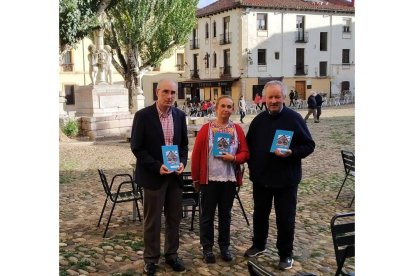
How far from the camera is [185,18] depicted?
28.0 m

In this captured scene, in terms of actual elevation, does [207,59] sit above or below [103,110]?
above

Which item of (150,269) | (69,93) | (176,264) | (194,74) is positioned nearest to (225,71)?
(194,74)

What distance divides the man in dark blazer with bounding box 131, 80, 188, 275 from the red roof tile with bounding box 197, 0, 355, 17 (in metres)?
38.2

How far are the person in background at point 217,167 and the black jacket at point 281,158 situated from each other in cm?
20

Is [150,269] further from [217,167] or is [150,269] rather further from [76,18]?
[76,18]

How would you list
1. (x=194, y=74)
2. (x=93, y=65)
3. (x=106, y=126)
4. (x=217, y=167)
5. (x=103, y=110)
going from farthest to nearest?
(x=194, y=74) → (x=93, y=65) → (x=103, y=110) → (x=106, y=126) → (x=217, y=167)

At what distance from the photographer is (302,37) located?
146 feet

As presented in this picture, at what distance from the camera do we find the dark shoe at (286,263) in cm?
479

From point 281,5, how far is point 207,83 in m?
9.43

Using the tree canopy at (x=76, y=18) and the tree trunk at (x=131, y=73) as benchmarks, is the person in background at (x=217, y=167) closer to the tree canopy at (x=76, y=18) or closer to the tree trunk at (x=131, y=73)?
the tree canopy at (x=76, y=18)

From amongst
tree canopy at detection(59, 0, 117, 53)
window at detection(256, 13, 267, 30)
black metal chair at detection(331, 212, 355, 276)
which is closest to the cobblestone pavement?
black metal chair at detection(331, 212, 355, 276)

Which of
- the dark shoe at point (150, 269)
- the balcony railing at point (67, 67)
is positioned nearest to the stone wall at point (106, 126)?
the dark shoe at point (150, 269)

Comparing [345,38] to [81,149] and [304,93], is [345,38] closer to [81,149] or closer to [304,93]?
[304,93]
